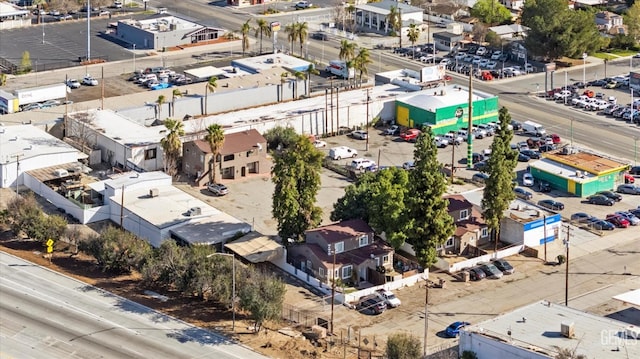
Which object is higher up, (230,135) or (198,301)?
(230,135)

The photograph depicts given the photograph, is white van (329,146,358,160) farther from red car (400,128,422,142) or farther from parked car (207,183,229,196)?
parked car (207,183,229,196)

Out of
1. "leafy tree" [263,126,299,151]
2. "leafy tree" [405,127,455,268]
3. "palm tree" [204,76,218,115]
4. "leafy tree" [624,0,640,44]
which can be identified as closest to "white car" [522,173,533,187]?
"leafy tree" [263,126,299,151]

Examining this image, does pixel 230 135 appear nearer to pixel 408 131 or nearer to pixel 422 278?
pixel 408 131

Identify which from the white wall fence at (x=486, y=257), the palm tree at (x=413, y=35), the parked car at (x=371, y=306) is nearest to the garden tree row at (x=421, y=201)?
the white wall fence at (x=486, y=257)

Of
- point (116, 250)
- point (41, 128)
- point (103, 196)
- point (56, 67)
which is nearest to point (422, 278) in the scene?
point (116, 250)

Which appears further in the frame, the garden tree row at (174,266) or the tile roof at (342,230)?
the tile roof at (342,230)

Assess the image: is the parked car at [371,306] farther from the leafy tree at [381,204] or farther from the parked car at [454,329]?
the leafy tree at [381,204]
